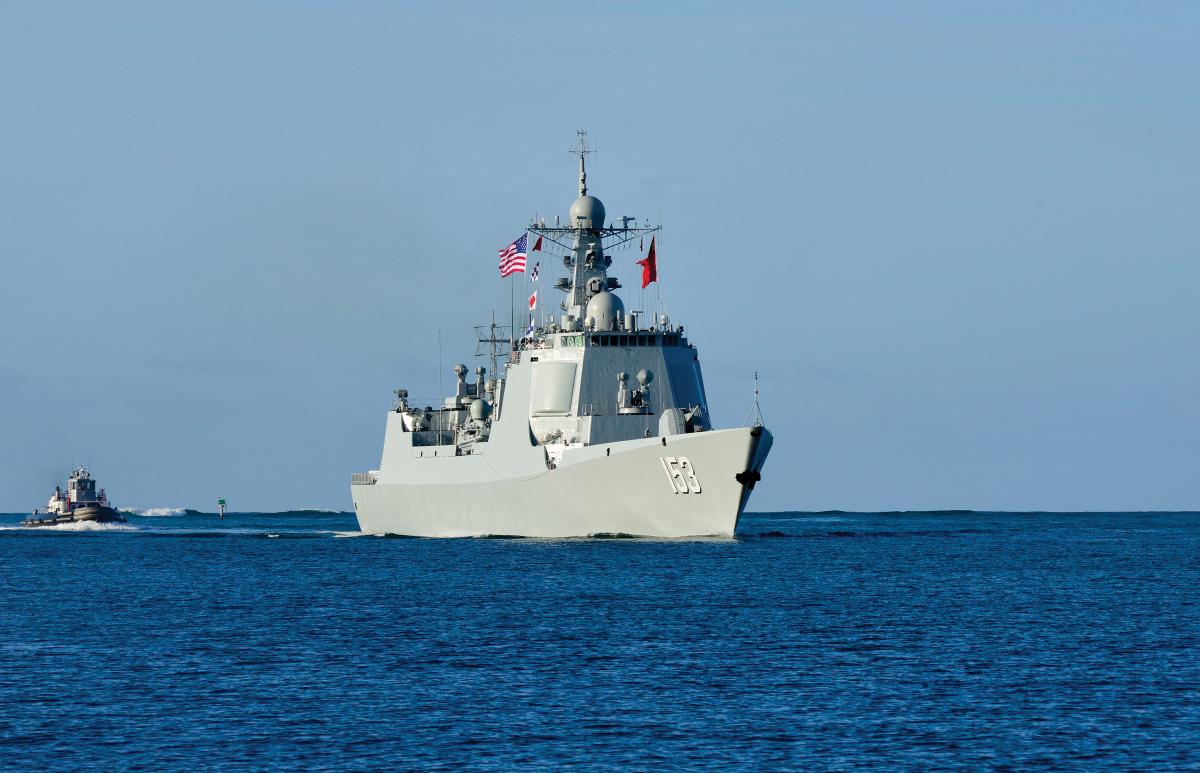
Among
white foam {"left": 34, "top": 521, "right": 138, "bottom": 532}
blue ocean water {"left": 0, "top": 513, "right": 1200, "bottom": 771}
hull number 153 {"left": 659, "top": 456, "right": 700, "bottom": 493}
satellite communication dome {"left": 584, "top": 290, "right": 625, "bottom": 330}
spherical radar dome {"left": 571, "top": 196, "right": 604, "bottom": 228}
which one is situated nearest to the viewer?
blue ocean water {"left": 0, "top": 513, "right": 1200, "bottom": 771}

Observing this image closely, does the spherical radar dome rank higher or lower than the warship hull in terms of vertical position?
higher

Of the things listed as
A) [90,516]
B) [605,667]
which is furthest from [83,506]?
[605,667]

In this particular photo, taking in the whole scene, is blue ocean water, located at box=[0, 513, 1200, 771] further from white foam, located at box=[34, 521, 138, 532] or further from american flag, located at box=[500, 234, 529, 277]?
white foam, located at box=[34, 521, 138, 532]

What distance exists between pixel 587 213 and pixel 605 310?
701 cm

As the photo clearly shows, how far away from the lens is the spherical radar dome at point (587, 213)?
7075 centimetres

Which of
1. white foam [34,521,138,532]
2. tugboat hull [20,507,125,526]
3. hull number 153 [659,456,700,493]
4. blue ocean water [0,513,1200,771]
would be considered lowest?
blue ocean water [0,513,1200,771]

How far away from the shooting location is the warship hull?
54.2 metres

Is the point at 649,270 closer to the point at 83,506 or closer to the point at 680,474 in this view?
the point at 680,474

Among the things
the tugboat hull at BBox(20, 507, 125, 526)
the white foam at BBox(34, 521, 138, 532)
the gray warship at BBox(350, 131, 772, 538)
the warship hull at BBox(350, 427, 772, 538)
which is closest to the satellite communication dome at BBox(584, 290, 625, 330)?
the gray warship at BBox(350, 131, 772, 538)

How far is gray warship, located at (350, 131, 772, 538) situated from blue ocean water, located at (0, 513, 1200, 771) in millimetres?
2363

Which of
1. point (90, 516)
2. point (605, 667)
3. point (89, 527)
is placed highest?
point (90, 516)

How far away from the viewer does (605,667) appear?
103 ft

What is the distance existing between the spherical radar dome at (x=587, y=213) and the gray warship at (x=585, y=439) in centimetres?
5

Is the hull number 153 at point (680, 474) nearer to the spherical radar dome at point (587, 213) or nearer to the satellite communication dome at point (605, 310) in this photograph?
the satellite communication dome at point (605, 310)
